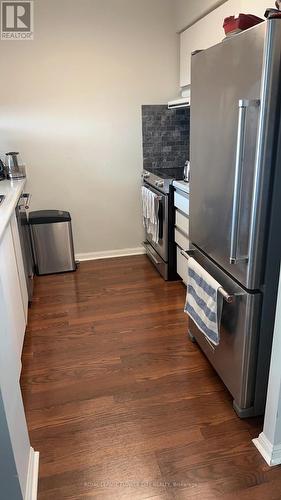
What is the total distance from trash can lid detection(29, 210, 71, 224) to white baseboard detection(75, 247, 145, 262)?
0.57 meters

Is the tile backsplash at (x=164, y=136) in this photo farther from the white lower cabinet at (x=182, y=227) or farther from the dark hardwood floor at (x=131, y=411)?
the dark hardwood floor at (x=131, y=411)

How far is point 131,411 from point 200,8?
9.12ft

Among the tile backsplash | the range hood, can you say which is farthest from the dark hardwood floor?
the range hood

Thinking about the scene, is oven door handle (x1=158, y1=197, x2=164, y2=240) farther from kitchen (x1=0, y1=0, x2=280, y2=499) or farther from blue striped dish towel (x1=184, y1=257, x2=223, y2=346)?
blue striped dish towel (x1=184, y1=257, x2=223, y2=346)

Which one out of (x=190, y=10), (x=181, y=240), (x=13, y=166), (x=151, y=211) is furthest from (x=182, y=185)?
(x=13, y=166)

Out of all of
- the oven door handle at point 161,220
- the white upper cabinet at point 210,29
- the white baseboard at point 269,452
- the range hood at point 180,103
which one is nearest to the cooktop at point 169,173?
the oven door handle at point 161,220

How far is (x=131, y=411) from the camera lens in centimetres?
176

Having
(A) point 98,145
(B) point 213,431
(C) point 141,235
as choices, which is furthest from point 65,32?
(B) point 213,431

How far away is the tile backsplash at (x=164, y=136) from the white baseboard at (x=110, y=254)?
0.91 metres

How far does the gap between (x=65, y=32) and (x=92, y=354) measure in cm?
273

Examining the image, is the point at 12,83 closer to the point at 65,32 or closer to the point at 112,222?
the point at 65,32

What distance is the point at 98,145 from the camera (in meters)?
3.43

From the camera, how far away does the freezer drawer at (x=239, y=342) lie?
1501mm
